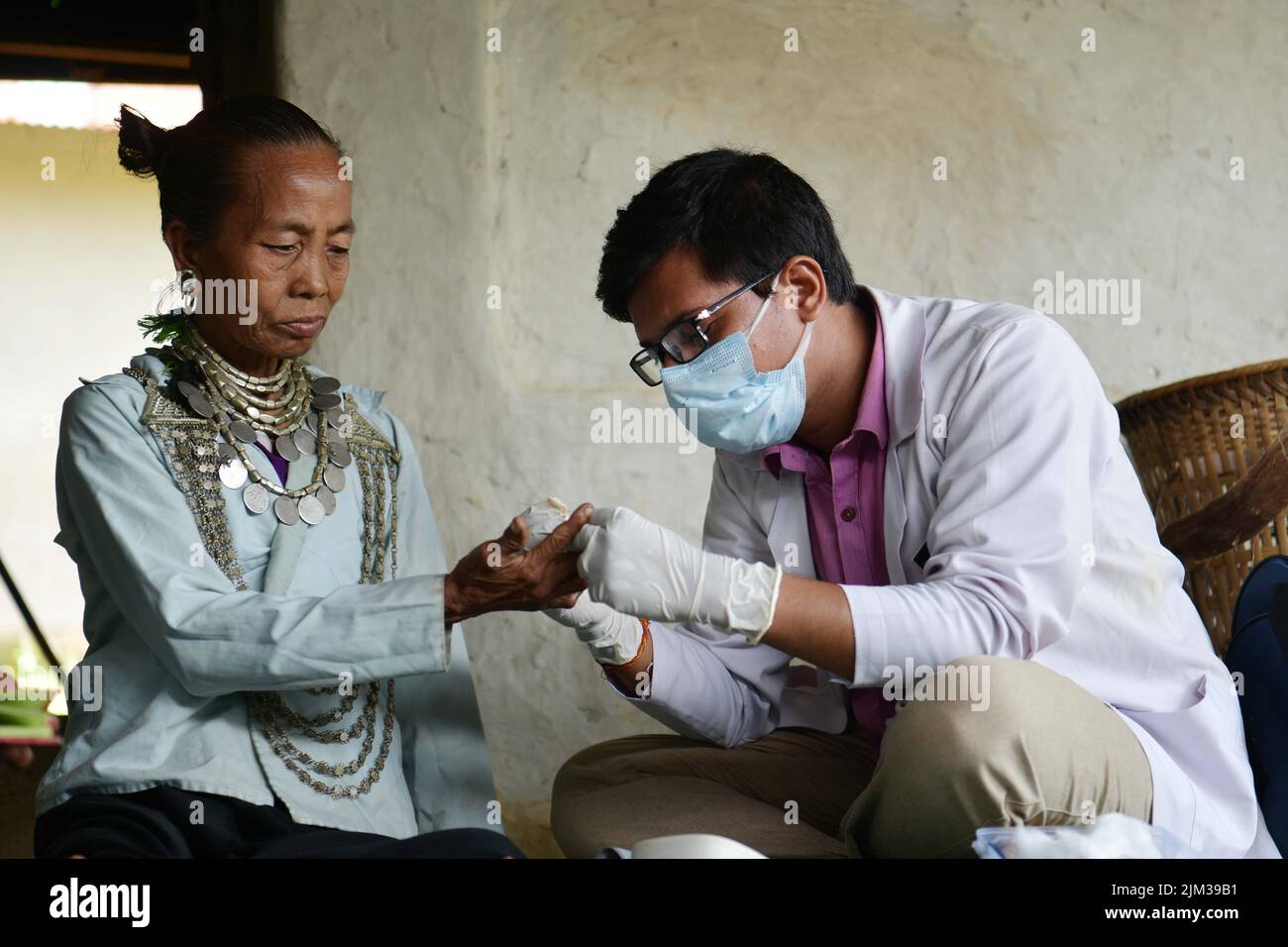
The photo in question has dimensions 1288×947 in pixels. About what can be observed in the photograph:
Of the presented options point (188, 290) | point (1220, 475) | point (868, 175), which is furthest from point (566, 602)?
point (868, 175)

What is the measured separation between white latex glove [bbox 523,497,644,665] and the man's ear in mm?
496

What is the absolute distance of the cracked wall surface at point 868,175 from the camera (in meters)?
3.16

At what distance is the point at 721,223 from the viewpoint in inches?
83.0

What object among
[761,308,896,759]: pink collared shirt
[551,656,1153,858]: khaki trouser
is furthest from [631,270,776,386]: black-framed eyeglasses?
[551,656,1153,858]: khaki trouser

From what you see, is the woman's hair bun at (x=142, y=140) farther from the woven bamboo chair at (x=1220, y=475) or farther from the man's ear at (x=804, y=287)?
the woven bamboo chair at (x=1220, y=475)

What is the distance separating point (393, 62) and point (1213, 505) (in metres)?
2.03

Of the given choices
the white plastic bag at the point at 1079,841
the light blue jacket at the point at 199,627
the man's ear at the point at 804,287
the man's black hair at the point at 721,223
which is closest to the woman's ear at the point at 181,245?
the light blue jacket at the point at 199,627

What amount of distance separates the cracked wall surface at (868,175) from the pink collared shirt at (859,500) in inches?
38.7

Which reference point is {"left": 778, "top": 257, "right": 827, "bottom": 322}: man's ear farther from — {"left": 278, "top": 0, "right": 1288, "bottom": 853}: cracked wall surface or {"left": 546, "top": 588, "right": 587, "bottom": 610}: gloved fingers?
{"left": 278, "top": 0, "right": 1288, "bottom": 853}: cracked wall surface

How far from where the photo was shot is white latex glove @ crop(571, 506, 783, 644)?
185 cm
